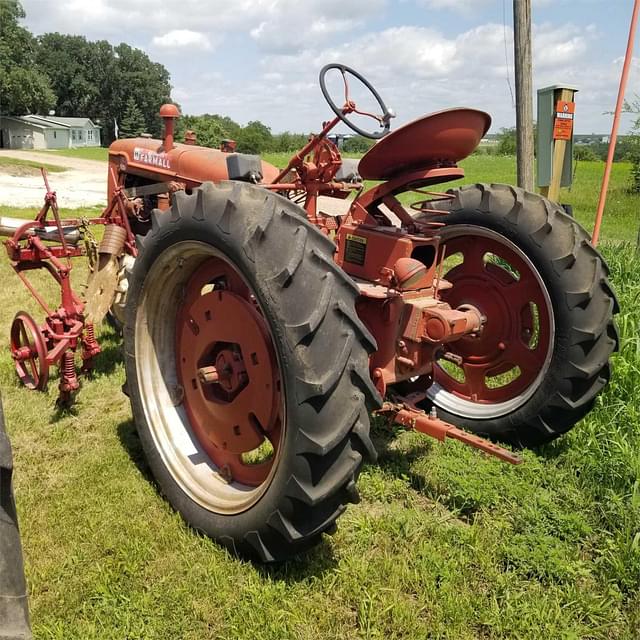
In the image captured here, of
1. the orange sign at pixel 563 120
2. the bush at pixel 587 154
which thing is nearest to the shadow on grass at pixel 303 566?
the orange sign at pixel 563 120

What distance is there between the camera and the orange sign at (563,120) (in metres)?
4.91

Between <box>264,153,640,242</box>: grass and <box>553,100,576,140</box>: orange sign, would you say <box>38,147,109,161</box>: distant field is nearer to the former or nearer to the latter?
<box>264,153,640,242</box>: grass

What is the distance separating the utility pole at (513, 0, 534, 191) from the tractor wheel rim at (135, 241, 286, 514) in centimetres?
361

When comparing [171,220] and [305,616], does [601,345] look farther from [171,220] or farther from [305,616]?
[171,220]

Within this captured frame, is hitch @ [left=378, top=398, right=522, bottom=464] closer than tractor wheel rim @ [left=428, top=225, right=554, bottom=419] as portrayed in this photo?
Yes

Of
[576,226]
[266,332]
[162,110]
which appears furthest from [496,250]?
[162,110]

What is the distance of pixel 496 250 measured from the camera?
10.8 feet

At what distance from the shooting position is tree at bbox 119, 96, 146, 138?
6756cm

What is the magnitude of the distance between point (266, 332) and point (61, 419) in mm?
1897

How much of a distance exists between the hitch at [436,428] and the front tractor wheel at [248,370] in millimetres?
596

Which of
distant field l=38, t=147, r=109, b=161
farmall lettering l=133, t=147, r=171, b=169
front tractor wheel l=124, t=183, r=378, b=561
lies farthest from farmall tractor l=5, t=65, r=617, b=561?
distant field l=38, t=147, r=109, b=161

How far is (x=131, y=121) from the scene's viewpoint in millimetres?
69312

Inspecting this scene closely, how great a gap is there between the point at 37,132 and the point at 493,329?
66.0 meters

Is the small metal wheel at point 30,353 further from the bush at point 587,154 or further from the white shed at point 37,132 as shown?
the white shed at point 37,132
